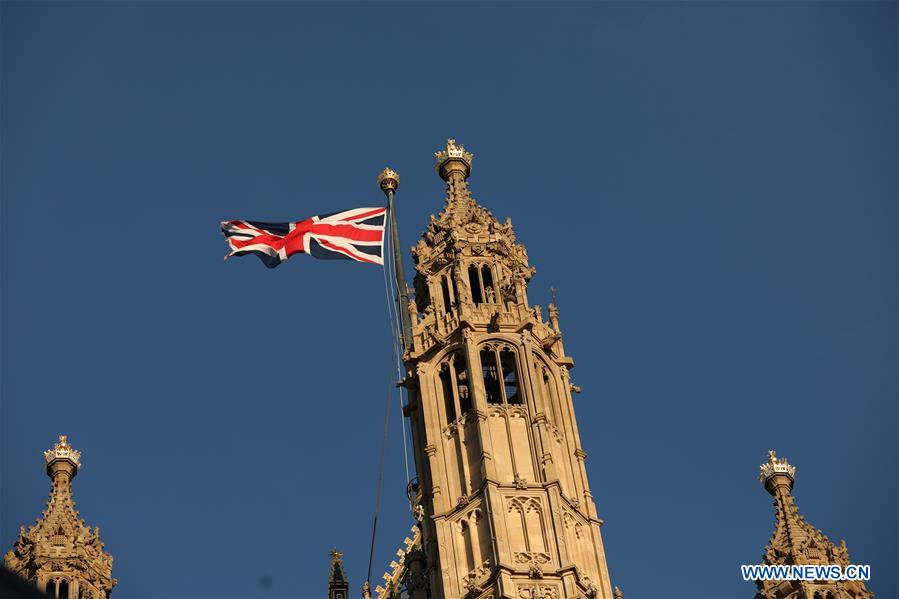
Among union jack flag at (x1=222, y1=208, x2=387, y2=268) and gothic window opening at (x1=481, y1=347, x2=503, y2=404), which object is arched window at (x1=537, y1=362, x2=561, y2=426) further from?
union jack flag at (x1=222, y1=208, x2=387, y2=268)

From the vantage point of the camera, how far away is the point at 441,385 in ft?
175

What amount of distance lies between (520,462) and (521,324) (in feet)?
19.2

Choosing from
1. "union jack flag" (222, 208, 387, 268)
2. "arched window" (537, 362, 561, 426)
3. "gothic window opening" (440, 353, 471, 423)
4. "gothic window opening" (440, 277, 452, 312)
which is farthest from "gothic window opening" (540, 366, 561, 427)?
"union jack flag" (222, 208, 387, 268)

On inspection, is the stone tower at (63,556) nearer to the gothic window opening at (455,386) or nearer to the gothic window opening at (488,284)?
the gothic window opening at (455,386)

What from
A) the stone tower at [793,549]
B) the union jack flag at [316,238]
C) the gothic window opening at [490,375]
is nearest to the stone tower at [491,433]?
the gothic window opening at [490,375]

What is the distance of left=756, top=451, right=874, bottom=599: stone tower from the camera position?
52875mm

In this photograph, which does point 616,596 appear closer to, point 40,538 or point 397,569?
point 397,569

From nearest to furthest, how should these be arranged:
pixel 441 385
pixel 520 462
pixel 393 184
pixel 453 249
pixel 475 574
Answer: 1. pixel 475 574
2. pixel 520 462
3. pixel 441 385
4. pixel 453 249
5. pixel 393 184

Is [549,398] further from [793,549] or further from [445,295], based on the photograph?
[793,549]

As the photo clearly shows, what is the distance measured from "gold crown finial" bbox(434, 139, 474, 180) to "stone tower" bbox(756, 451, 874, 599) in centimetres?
1541

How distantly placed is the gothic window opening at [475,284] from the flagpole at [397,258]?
2.37 metres

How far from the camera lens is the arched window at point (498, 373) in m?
52.9

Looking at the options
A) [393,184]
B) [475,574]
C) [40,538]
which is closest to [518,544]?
[475,574]

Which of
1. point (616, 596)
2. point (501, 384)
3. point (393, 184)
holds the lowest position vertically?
point (616, 596)
